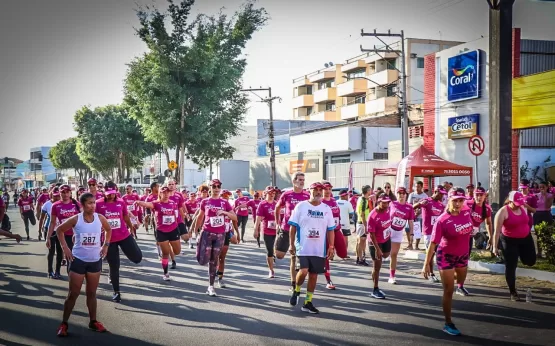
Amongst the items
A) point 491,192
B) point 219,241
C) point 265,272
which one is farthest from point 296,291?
point 491,192

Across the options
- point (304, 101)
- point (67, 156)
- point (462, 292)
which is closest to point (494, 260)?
point (462, 292)

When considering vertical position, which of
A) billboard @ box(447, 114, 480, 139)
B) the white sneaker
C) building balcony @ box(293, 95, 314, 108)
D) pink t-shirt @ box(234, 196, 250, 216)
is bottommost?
the white sneaker

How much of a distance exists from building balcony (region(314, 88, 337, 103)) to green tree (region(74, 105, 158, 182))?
22544 millimetres

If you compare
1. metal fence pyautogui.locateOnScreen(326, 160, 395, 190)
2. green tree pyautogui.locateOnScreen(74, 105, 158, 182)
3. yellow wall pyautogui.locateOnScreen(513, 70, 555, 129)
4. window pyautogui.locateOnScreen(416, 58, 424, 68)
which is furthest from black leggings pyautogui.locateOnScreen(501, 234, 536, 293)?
window pyautogui.locateOnScreen(416, 58, 424, 68)

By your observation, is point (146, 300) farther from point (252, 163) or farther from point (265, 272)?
point (252, 163)

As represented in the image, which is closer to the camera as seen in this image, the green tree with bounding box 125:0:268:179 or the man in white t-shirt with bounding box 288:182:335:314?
the man in white t-shirt with bounding box 288:182:335:314

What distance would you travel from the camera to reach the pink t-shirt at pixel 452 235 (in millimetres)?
7570

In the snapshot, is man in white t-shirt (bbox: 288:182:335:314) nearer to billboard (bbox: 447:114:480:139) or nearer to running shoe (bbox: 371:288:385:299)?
running shoe (bbox: 371:288:385:299)

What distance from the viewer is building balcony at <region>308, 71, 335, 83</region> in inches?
2576

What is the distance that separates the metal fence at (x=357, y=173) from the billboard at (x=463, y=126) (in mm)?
5187

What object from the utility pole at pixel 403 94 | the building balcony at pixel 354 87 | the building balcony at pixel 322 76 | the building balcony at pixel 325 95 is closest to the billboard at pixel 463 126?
the utility pole at pixel 403 94

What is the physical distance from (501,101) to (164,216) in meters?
8.97

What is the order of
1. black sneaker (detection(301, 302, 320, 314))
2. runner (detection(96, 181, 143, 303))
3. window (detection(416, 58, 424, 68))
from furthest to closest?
1. window (detection(416, 58, 424, 68))
2. runner (detection(96, 181, 143, 303))
3. black sneaker (detection(301, 302, 320, 314))

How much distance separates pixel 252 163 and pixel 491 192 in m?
40.8
